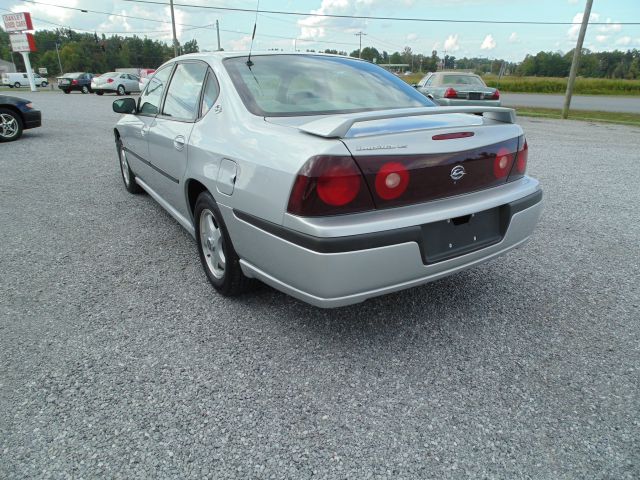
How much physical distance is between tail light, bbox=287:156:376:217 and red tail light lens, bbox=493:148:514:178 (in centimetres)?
88

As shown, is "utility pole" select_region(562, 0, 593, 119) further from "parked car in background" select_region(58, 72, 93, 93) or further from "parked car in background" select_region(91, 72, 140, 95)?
"parked car in background" select_region(58, 72, 93, 93)

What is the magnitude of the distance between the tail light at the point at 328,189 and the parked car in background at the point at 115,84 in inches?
1166

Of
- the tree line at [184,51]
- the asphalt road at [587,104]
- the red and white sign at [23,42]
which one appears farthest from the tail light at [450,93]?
the tree line at [184,51]

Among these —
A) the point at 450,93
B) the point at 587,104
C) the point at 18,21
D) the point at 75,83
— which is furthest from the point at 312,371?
the point at 18,21

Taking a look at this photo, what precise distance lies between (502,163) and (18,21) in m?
36.4

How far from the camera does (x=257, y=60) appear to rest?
2.93 m

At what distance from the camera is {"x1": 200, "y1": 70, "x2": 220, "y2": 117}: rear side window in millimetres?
2719

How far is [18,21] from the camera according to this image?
28.7m

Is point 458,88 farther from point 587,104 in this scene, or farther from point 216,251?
point 587,104

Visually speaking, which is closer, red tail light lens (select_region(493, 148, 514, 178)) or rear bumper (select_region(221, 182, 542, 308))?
rear bumper (select_region(221, 182, 542, 308))

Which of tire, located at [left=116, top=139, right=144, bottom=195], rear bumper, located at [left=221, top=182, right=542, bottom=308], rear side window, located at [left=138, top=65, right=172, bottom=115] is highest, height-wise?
rear side window, located at [left=138, top=65, right=172, bottom=115]

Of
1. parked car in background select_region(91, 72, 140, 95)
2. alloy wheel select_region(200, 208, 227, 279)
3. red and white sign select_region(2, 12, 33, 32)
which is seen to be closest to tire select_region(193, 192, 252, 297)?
alloy wheel select_region(200, 208, 227, 279)

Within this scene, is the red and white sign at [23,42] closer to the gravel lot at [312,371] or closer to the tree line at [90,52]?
the gravel lot at [312,371]

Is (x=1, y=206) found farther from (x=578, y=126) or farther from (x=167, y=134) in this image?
(x=578, y=126)
